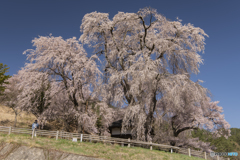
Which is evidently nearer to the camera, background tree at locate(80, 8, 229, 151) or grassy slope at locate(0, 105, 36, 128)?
background tree at locate(80, 8, 229, 151)

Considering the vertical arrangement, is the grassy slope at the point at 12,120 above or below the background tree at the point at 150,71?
below

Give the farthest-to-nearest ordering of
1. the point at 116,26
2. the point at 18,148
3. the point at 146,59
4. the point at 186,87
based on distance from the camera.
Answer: the point at 116,26 → the point at 146,59 → the point at 186,87 → the point at 18,148

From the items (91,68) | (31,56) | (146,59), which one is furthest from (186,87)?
(31,56)

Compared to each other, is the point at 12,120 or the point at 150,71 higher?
the point at 150,71

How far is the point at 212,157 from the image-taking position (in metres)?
21.8

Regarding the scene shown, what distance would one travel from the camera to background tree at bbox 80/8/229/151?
711 inches

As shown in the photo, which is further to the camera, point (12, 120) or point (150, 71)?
point (12, 120)

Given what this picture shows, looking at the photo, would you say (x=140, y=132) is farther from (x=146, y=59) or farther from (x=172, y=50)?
(x=172, y=50)

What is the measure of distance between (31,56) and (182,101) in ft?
56.4

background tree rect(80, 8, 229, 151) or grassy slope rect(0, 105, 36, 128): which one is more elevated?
background tree rect(80, 8, 229, 151)

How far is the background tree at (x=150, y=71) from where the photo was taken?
59.3ft

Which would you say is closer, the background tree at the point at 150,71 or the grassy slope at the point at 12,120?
the background tree at the point at 150,71

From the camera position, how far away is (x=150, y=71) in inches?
711

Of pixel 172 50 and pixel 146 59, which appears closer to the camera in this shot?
pixel 146 59
